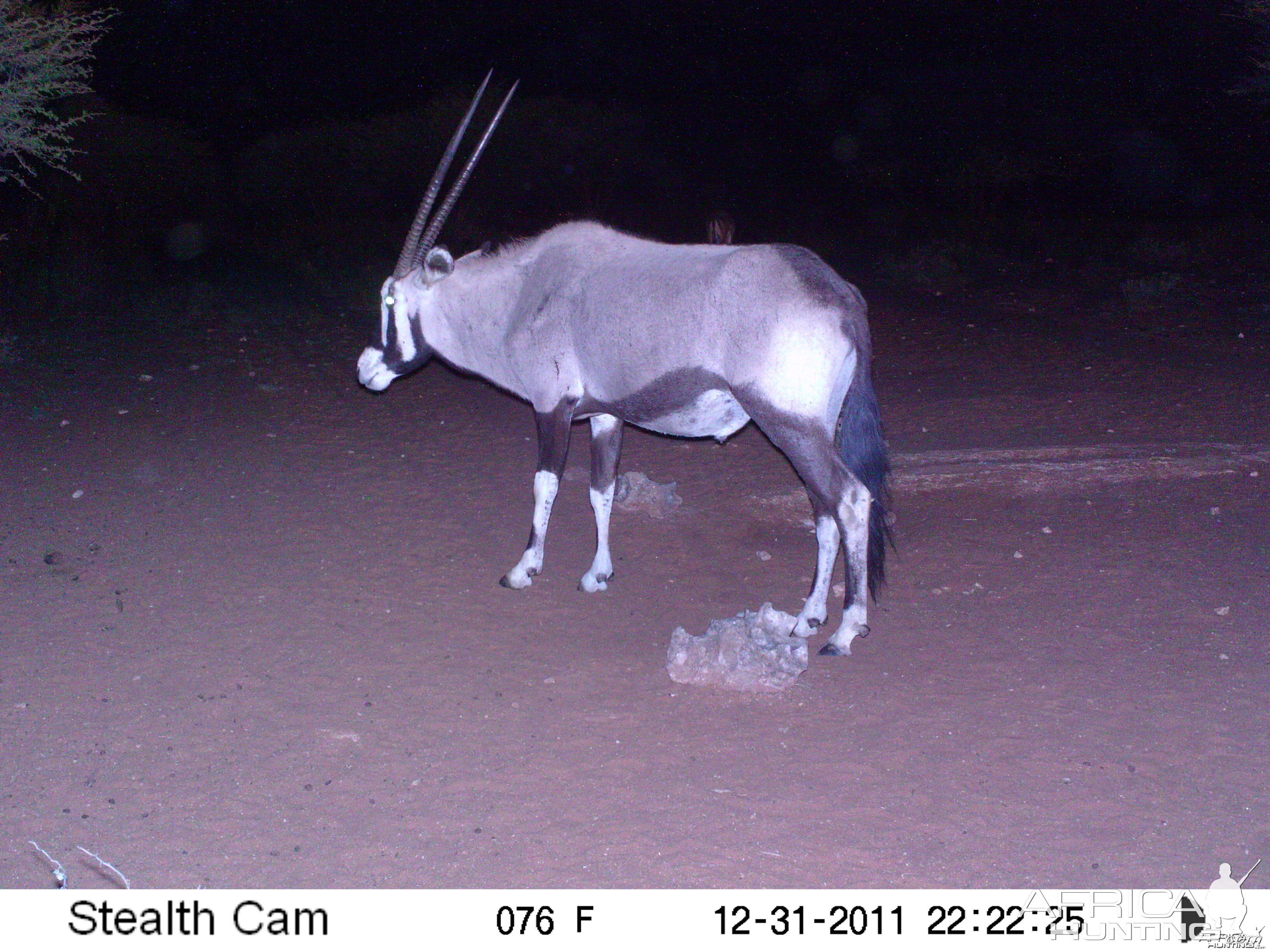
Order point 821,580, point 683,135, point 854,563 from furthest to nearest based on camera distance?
point 683,135 < point 821,580 < point 854,563

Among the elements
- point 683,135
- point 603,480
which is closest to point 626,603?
point 603,480

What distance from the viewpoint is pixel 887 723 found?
4711mm

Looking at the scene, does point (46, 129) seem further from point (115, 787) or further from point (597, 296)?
point (115, 787)

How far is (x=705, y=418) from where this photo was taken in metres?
5.84

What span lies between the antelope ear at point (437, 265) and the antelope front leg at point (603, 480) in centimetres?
119

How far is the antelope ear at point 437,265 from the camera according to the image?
639cm

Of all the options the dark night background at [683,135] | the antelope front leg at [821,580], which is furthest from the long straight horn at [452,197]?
the dark night background at [683,135]

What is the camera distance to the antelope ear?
6395 millimetres

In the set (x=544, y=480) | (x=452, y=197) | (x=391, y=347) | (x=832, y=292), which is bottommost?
(x=544, y=480)

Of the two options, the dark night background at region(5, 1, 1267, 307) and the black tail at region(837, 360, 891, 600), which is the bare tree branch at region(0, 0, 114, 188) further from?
the black tail at region(837, 360, 891, 600)

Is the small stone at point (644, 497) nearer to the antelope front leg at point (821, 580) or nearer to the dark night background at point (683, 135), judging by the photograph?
the antelope front leg at point (821, 580)

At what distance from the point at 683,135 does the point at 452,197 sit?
2433cm

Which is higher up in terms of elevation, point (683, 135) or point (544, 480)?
point (544, 480)

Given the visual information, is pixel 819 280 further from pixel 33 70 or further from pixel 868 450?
pixel 33 70
